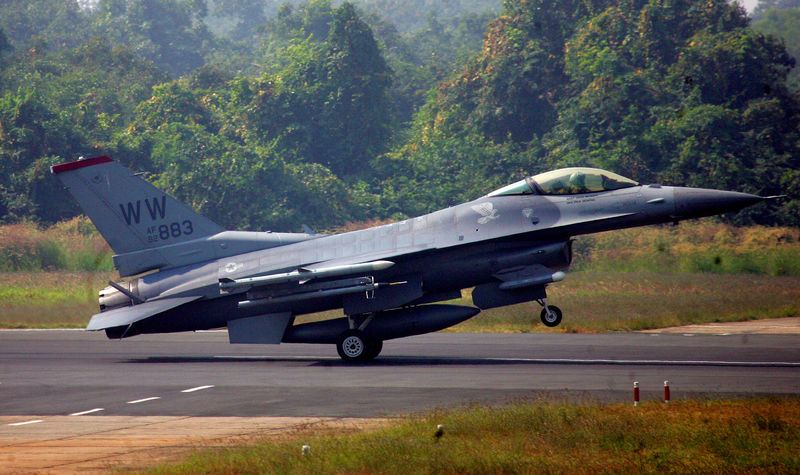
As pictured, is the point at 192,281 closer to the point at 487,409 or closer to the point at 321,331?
the point at 321,331

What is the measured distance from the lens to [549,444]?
12062mm

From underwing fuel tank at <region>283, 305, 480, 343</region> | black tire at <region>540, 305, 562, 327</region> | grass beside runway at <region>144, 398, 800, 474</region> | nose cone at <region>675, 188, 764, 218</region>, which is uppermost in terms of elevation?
nose cone at <region>675, 188, 764, 218</region>

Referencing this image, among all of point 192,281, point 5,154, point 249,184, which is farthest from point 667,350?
point 5,154

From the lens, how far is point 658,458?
11.2 meters

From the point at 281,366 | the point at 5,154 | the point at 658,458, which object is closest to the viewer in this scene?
the point at 658,458

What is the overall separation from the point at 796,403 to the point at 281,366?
37.7 feet

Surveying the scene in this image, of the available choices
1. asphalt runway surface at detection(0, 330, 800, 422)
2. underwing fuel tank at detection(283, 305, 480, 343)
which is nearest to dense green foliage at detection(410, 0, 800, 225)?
asphalt runway surface at detection(0, 330, 800, 422)

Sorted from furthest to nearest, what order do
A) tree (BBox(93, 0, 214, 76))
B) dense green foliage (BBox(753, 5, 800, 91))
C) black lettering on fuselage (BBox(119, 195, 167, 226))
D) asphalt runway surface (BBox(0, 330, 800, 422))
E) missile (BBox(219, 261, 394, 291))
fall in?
tree (BBox(93, 0, 214, 76)), dense green foliage (BBox(753, 5, 800, 91)), black lettering on fuselage (BBox(119, 195, 167, 226)), missile (BBox(219, 261, 394, 291)), asphalt runway surface (BBox(0, 330, 800, 422))

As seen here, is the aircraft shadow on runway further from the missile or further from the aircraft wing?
the missile

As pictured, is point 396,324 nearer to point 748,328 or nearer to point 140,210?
point 140,210

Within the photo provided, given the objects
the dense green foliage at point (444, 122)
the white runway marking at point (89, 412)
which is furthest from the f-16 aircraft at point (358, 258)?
the dense green foliage at point (444, 122)

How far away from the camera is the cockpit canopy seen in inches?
846

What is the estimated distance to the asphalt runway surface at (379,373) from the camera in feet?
53.9

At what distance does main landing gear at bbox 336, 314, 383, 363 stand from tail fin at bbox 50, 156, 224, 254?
15.0 feet
